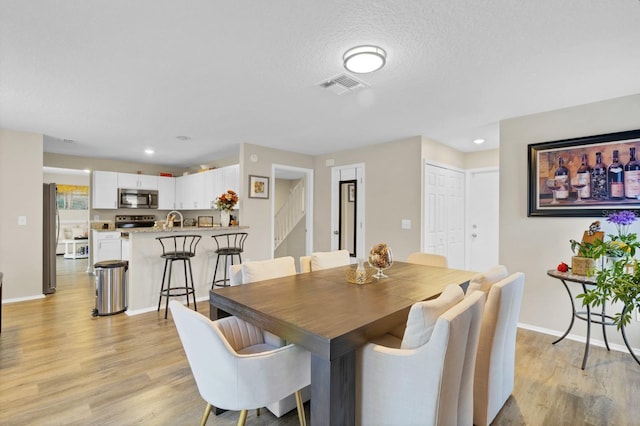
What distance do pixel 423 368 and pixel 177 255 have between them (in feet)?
11.1

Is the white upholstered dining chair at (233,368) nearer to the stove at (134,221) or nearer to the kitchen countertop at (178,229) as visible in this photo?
the kitchen countertop at (178,229)

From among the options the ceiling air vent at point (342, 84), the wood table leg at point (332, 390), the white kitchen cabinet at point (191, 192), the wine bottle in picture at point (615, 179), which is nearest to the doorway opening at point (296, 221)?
the white kitchen cabinet at point (191, 192)

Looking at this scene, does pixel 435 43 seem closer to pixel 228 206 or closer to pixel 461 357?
pixel 461 357

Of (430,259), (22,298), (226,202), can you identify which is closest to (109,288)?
(22,298)

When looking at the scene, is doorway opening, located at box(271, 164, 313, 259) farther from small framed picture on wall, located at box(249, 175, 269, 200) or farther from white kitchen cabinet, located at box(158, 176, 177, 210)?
white kitchen cabinet, located at box(158, 176, 177, 210)

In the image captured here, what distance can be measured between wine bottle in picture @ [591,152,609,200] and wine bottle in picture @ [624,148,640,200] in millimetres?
140

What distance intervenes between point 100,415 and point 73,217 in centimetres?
928

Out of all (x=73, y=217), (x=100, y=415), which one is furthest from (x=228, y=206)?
(x=73, y=217)

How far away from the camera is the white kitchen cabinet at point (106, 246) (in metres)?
5.66

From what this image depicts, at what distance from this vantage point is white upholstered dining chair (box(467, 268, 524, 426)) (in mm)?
1687

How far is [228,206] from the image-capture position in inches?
179

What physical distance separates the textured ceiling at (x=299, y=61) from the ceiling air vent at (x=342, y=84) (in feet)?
0.28

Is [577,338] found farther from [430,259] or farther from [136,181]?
[136,181]

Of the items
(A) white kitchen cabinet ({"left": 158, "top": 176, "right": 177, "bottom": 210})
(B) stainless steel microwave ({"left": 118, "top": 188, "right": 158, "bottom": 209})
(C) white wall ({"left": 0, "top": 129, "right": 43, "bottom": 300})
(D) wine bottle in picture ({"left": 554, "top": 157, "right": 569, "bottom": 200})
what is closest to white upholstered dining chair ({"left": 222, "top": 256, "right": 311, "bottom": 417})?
(D) wine bottle in picture ({"left": 554, "top": 157, "right": 569, "bottom": 200})
